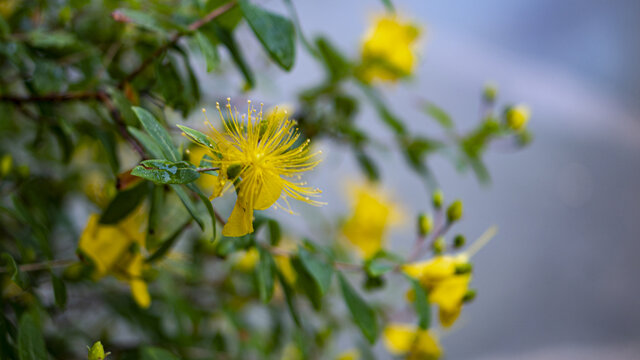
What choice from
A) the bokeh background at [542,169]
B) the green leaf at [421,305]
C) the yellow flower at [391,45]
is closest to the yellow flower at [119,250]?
the green leaf at [421,305]

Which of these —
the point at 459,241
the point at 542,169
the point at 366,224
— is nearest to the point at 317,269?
the point at 459,241

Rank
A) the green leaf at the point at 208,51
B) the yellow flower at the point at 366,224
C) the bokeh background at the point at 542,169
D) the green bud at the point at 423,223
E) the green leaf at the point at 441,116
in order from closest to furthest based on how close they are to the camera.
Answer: the green leaf at the point at 208,51
the green bud at the point at 423,223
the green leaf at the point at 441,116
the yellow flower at the point at 366,224
the bokeh background at the point at 542,169

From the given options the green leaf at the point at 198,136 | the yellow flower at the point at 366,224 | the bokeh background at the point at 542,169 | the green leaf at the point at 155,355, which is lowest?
the green leaf at the point at 155,355

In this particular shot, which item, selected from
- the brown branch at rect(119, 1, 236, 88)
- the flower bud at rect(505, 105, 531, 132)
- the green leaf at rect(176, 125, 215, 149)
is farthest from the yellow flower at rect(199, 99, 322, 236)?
the flower bud at rect(505, 105, 531, 132)

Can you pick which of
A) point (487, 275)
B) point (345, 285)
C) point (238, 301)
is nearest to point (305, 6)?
point (487, 275)

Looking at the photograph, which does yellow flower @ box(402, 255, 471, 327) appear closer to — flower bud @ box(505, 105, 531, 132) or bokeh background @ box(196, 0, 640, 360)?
flower bud @ box(505, 105, 531, 132)

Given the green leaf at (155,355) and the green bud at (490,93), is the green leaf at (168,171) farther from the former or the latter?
the green bud at (490,93)

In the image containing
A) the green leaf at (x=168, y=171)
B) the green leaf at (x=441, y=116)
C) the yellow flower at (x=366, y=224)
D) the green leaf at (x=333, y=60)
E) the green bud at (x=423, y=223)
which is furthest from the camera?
the yellow flower at (x=366, y=224)
